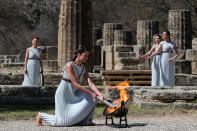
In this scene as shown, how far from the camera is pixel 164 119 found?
10922 mm

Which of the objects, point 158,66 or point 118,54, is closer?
point 158,66

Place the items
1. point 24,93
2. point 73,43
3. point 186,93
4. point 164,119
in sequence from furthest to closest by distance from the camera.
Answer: point 73,43 < point 24,93 < point 186,93 < point 164,119

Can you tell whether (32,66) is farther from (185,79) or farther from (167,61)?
(185,79)

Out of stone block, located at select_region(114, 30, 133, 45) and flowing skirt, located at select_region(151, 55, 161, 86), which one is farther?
stone block, located at select_region(114, 30, 133, 45)

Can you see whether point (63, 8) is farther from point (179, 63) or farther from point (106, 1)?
point (106, 1)

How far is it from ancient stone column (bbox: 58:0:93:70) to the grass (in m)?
7.18

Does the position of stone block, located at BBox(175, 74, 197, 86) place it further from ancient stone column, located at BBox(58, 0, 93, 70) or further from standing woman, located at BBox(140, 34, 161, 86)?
standing woman, located at BBox(140, 34, 161, 86)

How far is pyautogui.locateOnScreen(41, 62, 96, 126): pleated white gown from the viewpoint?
373 inches

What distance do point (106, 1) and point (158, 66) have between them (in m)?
58.8

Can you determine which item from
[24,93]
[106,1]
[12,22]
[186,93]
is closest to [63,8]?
[24,93]

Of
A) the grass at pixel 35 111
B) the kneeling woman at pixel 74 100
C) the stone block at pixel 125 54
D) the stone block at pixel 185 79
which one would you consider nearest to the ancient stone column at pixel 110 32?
the stone block at pixel 125 54

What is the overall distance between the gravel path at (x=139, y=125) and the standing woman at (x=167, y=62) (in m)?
3.42

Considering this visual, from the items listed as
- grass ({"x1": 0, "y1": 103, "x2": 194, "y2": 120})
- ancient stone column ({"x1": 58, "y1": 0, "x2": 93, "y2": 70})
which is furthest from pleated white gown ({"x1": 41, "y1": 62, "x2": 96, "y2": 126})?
ancient stone column ({"x1": 58, "y1": 0, "x2": 93, "y2": 70})

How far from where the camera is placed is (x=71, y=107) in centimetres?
956
